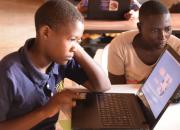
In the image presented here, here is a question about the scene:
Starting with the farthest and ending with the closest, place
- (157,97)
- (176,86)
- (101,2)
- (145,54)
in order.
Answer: (101,2) < (145,54) < (157,97) < (176,86)

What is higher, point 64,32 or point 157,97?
point 64,32

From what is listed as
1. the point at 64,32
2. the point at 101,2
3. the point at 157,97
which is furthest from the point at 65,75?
the point at 101,2

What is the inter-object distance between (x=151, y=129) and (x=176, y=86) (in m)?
0.18

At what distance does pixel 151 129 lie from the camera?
3.98 feet

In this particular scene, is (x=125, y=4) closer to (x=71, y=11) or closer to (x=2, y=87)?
(x=71, y=11)

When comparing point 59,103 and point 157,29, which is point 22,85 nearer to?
point 59,103

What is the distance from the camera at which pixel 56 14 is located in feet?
4.14

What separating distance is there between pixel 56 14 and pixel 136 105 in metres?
0.48

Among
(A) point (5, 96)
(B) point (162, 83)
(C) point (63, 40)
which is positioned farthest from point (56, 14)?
(B) point (162, 83)

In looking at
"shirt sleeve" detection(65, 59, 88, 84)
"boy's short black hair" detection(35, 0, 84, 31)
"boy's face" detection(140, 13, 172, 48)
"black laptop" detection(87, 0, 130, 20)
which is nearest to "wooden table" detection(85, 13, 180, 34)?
"black laptop" detection(87, 0, 130, 20)

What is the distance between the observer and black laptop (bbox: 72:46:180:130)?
121 cm

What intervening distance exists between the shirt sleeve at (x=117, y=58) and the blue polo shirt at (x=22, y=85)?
1.43ft

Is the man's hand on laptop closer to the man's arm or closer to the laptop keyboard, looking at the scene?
the laptop keyboard

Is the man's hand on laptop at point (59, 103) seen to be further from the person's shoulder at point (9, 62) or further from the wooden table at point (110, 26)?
the wooden table at point (110, 26)
